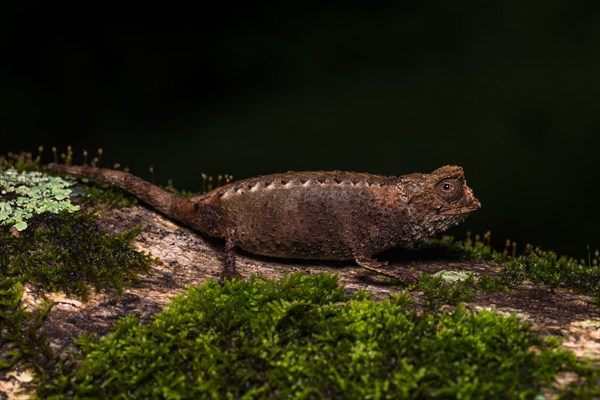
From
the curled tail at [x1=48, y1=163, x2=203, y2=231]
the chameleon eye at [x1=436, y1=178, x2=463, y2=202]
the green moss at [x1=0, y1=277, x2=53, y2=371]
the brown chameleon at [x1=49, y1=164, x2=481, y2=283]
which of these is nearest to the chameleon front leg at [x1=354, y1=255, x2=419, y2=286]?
the brown chameleon at [x1=49, y1=164, x2=481, y2=283]

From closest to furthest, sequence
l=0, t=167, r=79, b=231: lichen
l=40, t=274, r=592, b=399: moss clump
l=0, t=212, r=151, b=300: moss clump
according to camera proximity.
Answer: l=40, t=274, r=592, b=399: moss clump, l=0, t=212, r=151, b=300: moss clump, l=0, t=167, r=79, b=231: lichen

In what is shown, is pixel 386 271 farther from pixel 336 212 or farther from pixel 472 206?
pixel 472 206

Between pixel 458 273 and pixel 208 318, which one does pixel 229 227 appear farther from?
pixel 458 273

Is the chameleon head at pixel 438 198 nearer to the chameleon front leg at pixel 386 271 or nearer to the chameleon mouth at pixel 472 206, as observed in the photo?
the chameleon mouth at pixel 472 206

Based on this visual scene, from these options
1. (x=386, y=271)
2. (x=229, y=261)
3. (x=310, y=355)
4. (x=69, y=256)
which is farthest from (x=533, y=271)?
(x=69, y=256)

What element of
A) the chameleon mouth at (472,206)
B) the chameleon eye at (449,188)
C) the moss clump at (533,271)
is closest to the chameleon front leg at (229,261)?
the chameleon eye at (449,188)

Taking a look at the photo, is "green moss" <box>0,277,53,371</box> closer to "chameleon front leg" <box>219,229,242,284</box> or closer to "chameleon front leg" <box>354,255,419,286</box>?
"chameleon front leg" <box>219,229,242,284</box>
